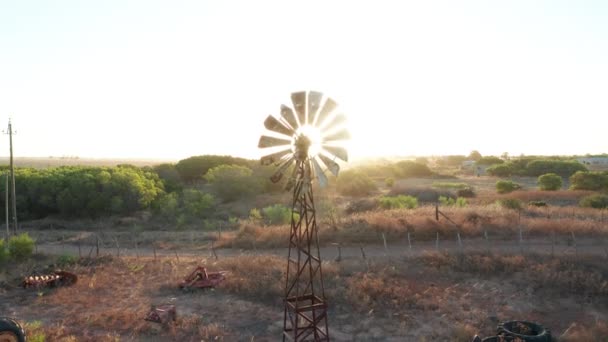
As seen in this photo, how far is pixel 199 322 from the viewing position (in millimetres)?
18484

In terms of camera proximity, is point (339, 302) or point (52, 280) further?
point (52, 280)

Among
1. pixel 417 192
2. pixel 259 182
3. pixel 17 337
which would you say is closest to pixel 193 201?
pixel 259 182

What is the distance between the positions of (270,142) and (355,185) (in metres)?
50.8

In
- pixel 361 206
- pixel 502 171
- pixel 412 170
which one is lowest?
pixel 361 206

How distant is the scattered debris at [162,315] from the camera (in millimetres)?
18317

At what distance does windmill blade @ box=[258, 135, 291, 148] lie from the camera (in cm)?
1418

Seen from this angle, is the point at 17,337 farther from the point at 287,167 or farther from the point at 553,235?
the point at 553,235

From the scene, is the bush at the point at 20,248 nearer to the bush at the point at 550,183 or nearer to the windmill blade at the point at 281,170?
the windmill blade at the point at 281,170

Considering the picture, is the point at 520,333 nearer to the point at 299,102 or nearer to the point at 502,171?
the point at 299,102

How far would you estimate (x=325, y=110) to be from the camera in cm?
1401

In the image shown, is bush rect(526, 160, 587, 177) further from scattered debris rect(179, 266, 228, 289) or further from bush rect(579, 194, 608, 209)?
scattered debris rect(179, 266, 228, 289)

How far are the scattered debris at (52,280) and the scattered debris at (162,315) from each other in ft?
25.8

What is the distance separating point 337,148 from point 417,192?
4464 cm

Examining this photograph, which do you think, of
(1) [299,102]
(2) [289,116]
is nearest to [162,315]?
(2) [289,116]
